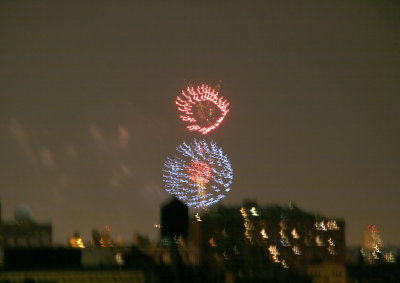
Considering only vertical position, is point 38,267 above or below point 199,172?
below

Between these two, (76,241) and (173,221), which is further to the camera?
(76,241)

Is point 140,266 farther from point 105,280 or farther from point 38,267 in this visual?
point 38,267

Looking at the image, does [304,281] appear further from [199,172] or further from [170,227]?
[170,227]

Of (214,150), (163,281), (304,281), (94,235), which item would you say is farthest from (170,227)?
(94,235)

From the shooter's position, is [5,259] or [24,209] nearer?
[5,259]

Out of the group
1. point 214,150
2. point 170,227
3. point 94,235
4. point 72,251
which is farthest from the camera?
point 94,235

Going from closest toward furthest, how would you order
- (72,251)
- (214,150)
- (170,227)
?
(170,227) < (214,150) < (72,251)

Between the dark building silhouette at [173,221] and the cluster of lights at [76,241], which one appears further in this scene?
the cluster of lights at [76,241]

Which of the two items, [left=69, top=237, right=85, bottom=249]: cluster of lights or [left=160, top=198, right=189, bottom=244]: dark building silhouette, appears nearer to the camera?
[left=160, top=198, right=189, bottom=244]: dark building silhouette
